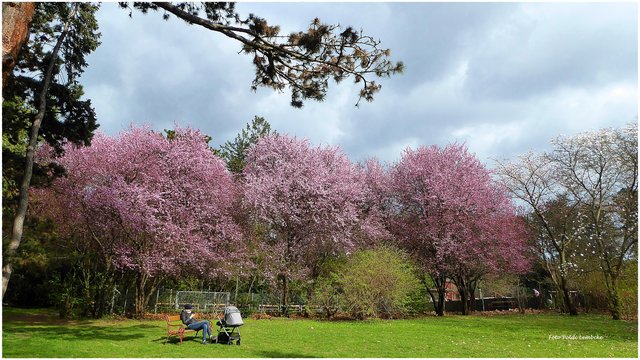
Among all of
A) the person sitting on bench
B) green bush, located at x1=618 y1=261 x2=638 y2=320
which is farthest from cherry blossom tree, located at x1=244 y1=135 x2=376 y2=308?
green bush, located at x1=618 y1=261 x2=638 y2=320

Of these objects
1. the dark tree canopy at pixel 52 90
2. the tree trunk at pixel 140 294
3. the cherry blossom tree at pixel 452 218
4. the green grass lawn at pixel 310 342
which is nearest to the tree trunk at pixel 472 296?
the cherry blossom tree at pixel 452 218

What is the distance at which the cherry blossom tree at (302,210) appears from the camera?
72.3 feet

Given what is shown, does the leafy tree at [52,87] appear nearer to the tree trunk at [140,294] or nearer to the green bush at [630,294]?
the tree trunk at [140,294]

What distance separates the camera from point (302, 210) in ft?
73.6

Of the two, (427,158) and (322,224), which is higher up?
(427,158)

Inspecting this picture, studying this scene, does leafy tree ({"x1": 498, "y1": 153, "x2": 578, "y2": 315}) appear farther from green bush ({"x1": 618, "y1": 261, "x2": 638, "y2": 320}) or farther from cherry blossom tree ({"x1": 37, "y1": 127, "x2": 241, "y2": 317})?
cherry blossom tree ({"x1": 37, "y1": 127, "x2": 241, "y2": 317})

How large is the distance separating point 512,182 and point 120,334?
74.2 ft

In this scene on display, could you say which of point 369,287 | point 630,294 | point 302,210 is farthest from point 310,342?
point 630,294

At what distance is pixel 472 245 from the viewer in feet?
79.1

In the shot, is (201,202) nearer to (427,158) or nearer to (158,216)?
(158,216)

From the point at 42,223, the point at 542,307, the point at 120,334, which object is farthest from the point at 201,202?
the point at 542,307

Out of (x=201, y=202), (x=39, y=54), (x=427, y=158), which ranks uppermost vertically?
(x=427, y=158)

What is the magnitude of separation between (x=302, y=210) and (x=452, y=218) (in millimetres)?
8071

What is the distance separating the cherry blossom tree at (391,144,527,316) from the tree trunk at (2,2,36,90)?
21010 mm
